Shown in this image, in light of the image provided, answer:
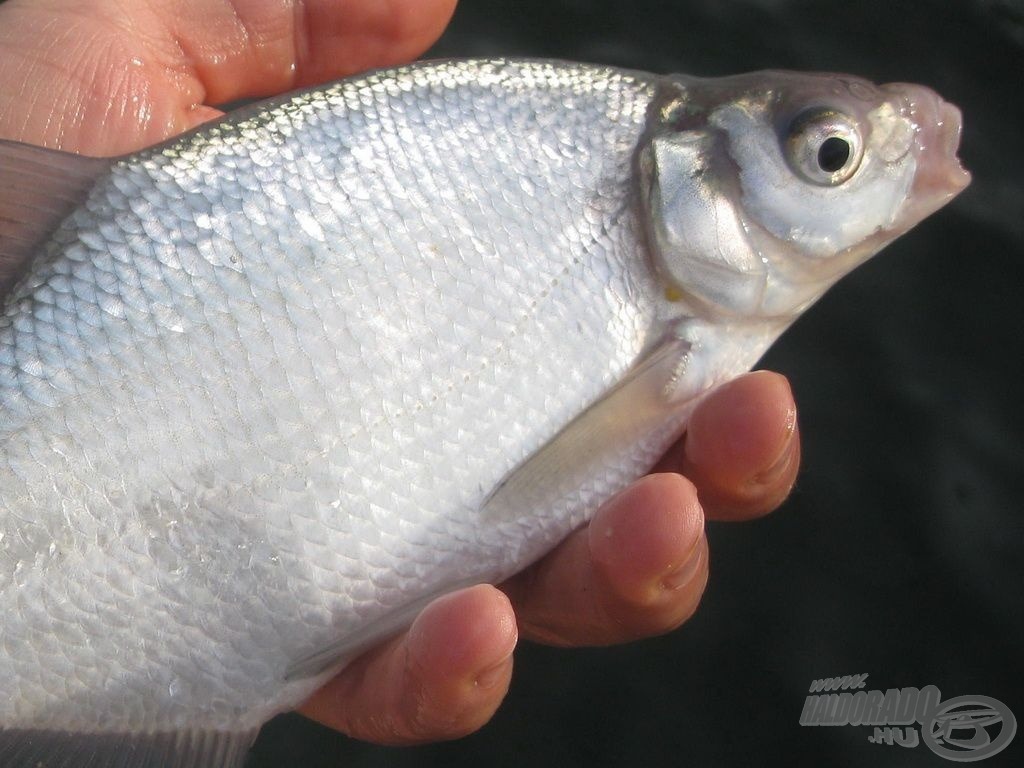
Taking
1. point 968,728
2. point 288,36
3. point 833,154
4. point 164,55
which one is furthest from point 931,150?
point 164,55

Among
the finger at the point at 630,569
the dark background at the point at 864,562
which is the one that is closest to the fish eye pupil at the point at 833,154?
the finger at the point at 630,569

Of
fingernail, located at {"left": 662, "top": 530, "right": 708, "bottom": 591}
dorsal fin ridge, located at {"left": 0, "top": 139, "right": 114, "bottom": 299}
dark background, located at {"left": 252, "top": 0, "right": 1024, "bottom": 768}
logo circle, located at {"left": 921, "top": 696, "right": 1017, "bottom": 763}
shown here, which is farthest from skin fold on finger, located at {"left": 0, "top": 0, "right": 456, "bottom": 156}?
logo circle, located at {"left": 921, "top": 696, "right": 1017, "bottom": 763}

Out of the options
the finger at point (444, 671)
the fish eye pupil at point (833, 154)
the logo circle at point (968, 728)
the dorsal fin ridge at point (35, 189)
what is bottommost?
the logo circle at point (968, 728)

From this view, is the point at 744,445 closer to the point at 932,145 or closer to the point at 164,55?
the point at 932,145

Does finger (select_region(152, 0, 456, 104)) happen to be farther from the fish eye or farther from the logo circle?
the logo circle

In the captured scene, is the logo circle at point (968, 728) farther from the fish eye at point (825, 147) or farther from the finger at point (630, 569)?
the fish eye at point (825, 147)
